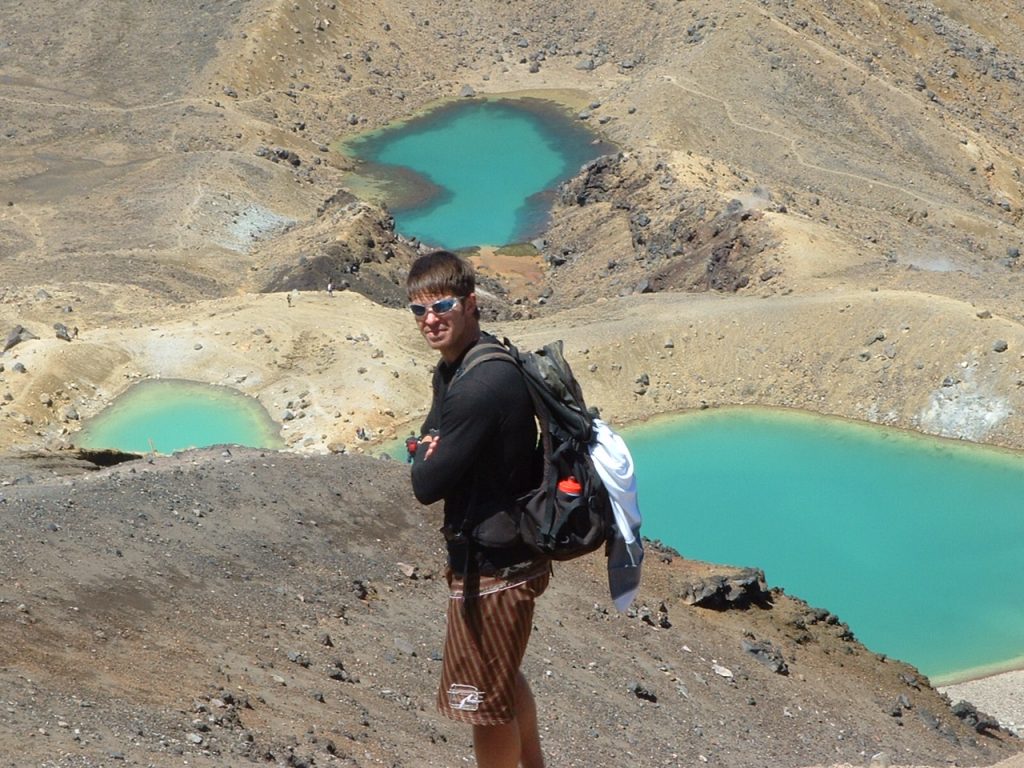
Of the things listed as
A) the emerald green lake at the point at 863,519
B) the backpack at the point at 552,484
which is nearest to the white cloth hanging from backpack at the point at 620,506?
the backpack at the point at 552,484

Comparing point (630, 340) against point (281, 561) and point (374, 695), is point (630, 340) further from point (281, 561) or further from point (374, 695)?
point (374, 695)

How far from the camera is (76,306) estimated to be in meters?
38.2

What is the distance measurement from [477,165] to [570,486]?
163 feet

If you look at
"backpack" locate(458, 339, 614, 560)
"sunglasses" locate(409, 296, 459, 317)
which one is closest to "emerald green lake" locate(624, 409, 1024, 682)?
"backpack" locate(458, 339, 614, 560)

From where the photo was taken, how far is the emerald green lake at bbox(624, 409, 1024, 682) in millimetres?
23172

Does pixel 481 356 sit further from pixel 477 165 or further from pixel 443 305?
pixel 477 165

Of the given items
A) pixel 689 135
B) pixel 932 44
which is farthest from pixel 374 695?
pixel 932 44

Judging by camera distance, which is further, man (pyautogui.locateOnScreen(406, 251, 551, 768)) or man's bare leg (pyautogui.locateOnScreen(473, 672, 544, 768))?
man's bare leg (pyautogui.locateOnScreen(473, 672, 544, 768))

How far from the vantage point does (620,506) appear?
7.77m

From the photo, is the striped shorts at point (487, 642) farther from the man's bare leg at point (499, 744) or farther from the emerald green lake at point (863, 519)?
the emerald green lake at point (863, 519)

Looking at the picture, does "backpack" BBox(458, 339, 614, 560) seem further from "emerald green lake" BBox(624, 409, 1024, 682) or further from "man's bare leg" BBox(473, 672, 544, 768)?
"emerald green lake" BBox(624, 409, 1024, 682)

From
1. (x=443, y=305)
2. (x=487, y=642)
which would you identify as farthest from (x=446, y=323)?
(x=487, y=642)

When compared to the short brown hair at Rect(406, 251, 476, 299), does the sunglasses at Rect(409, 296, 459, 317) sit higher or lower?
lower

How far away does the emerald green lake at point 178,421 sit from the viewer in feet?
91.9
